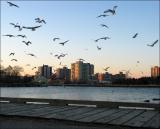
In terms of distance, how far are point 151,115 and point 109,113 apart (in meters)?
1.71

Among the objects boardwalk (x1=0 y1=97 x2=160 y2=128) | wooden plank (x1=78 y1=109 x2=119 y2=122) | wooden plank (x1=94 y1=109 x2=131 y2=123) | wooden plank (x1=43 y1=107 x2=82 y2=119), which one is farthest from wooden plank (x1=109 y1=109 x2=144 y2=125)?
wooden plank (x1=43 y1=107 x2=82 y2=119)

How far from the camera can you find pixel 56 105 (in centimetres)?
2061

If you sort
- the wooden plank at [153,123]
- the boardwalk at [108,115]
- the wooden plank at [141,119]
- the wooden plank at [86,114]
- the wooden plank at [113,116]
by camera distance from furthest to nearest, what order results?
the wooden plank at [86,114] → the wooden plank at [113,116] → the boardwalk at [108,115] → the wooden plank at [141,119] → the wooden plank at [153,123]

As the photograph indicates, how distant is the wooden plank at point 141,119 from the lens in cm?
1353

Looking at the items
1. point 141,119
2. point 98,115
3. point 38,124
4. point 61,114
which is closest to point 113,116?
point 98,115

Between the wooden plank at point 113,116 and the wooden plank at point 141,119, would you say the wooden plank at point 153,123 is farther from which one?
the wooden plank at point 113,116

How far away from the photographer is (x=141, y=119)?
14.7 metres

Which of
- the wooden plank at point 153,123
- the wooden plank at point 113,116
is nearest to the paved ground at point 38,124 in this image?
the wooden plank at point 113,116

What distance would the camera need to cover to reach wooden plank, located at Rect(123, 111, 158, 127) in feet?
44.4

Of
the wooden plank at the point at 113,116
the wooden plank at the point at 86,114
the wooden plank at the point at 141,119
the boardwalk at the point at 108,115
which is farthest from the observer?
the wooden plank at the point at 86,114

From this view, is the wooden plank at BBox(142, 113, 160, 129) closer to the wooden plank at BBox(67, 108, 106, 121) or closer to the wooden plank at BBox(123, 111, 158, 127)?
the wooden plank at BBox(123, 111, 158, 127)

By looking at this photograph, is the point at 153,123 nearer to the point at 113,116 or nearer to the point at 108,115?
the point at 113,116

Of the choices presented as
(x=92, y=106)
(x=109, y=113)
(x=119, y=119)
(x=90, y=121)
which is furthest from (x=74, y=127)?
(x=92, y=106)

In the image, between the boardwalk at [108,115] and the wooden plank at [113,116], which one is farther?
the wooden plank at [113,116]
